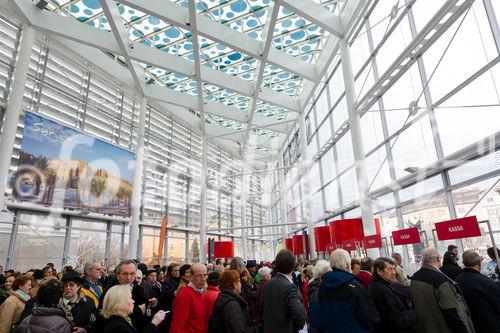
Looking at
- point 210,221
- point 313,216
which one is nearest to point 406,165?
point 313,216

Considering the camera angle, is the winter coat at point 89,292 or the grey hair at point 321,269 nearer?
the winter coat at point 89,292

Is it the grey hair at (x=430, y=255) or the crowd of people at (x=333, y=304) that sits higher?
the grey hair at (x=430, y=255)

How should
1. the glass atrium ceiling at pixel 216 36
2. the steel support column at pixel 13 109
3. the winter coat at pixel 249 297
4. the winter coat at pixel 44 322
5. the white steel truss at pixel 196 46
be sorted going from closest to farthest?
the winter coat at pixel 44 322 → the winter coat at pixel 249 297 → the steel support column at pixel 13 109 → the white steel truss at pixel 196 46 → the glass atrium ceiling at pixel 216 36

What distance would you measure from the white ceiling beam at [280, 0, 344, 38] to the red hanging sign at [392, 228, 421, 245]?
7.35 metres

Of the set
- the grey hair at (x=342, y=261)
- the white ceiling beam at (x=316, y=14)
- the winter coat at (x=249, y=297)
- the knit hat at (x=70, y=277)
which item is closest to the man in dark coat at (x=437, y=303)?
the grey hair at (x=342, y=261)

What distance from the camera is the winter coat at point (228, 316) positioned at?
2924 mm

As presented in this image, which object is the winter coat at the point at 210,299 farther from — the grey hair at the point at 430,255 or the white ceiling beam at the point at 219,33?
the white ceiling beam at the point at 219,33

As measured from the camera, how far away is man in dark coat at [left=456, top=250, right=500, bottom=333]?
10.9 ft

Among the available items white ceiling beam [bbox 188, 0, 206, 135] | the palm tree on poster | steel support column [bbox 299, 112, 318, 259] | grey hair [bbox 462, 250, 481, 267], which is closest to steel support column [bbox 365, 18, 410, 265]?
white ceiling beam [bbox 188, 0, 206, 135]

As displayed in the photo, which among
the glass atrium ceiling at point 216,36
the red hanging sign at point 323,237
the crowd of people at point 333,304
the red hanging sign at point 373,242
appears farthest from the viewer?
the red hanging sign at point 323,237

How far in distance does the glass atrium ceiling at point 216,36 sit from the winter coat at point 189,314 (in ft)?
31.3

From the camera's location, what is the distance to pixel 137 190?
14.8 metres

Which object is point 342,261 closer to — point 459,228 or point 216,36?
point 459,228

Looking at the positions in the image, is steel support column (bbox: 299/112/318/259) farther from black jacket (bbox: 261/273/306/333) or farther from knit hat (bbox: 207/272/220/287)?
black jacket (bbox: 261/273/306/333)
